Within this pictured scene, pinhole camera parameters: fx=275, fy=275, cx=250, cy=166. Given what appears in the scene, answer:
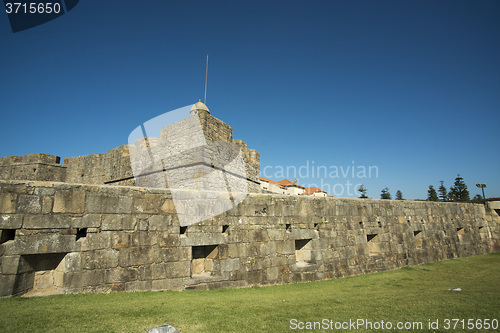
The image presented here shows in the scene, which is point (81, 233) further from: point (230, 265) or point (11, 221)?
point (230, 265)

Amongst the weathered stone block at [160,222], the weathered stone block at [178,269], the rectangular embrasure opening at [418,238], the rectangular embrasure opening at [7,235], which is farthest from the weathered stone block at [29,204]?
the rectangular embrasure opening at [418,238]

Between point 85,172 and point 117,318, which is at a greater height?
point 85,172

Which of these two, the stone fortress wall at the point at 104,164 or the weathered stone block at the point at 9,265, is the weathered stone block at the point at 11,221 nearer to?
the weathered stone block at the point at 9,265

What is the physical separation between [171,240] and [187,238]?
0.35 metres

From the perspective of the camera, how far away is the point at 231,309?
4277 millimetres

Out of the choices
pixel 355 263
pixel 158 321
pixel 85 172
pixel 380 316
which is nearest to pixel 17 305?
pixel 158 321

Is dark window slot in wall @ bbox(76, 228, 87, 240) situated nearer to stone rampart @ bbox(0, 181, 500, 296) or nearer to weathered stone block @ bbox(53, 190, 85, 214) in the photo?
stone rampart @ bbox(0, 181, 500, 296)

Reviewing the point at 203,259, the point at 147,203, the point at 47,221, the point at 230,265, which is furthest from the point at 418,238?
the point at 47,221

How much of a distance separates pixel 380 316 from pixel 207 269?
12.3 feet

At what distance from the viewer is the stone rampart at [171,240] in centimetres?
451

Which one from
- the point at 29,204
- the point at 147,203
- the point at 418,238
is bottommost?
the point at 418,238

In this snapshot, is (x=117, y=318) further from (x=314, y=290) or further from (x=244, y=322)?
(x=314, y=290)

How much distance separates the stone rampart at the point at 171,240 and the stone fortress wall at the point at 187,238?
0.02 metres

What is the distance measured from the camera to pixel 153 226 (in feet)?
18.1
